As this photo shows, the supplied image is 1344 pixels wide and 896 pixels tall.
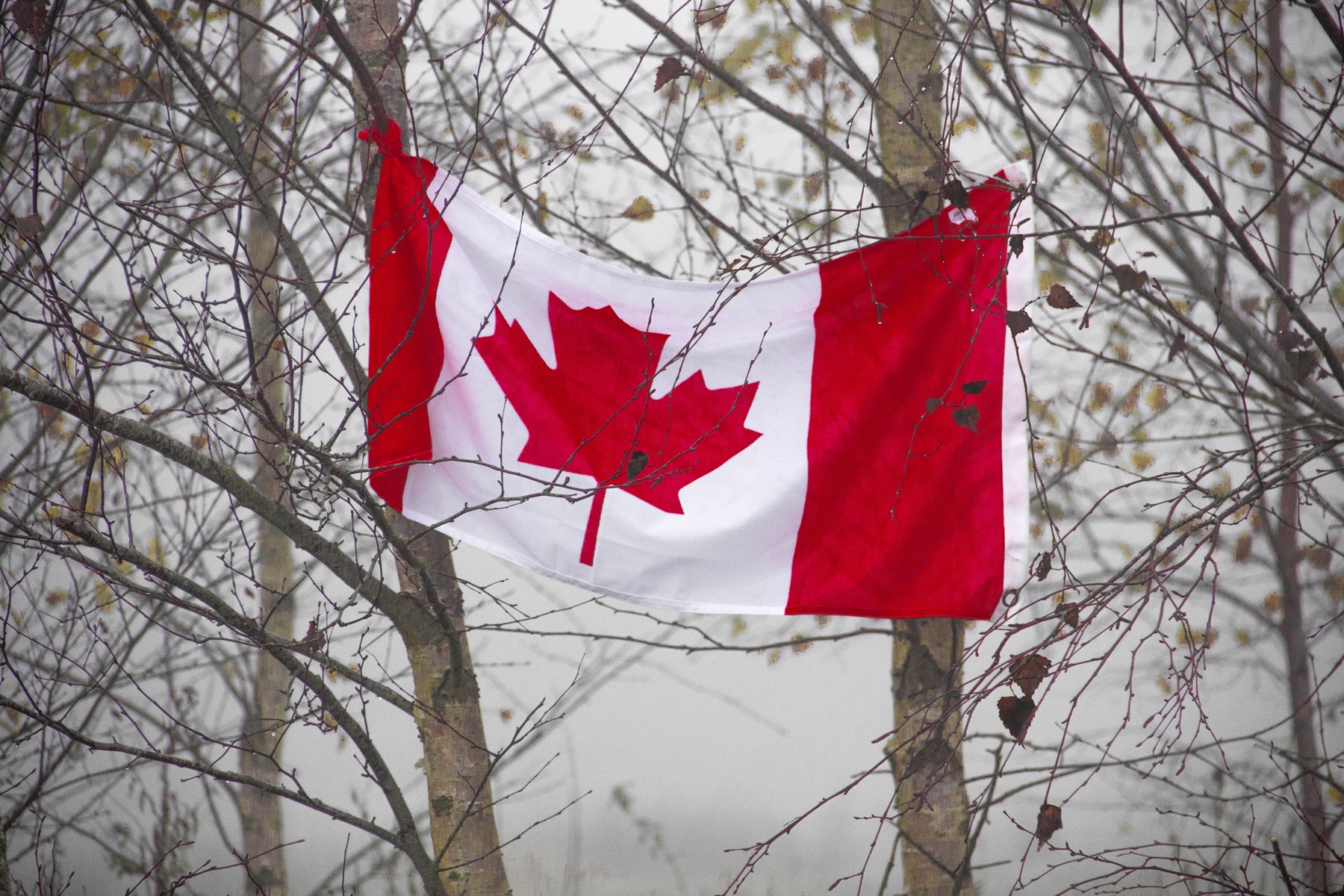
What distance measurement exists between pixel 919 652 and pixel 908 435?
53 cm

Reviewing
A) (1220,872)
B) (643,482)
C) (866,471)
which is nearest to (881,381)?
(866,471)

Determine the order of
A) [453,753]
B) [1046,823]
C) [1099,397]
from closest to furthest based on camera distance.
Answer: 1. [1046,823]
2. [453,753]
3. [1099,397]

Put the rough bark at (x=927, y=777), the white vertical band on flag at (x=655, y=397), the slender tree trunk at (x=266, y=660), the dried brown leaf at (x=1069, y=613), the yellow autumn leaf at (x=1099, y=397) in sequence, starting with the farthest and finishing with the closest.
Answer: the slender tree trunk at (x=266, y=660) → the yellow autumn leaf at (x=1099, y=397) → the rough bark at (x=927, y=777) → the white vertical band on flag at (x=655, y=397) → the dried brown leaf at (x=1069, y=613)

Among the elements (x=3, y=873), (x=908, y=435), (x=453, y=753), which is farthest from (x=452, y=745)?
(x=908, y=435)

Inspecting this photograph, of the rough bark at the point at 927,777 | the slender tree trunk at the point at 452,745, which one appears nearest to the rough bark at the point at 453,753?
the slender tree trunk at the point at 452,745

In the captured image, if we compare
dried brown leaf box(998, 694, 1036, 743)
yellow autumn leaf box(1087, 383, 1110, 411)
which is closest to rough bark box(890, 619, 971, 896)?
dried brown leaf box(998, 694, 1036, 743)

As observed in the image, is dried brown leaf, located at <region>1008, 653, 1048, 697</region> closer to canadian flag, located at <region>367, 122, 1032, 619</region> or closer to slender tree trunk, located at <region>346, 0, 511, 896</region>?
canadian flag, located at <region>367, 122, 1032, 619</region>

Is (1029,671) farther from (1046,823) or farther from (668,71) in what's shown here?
(668,71)

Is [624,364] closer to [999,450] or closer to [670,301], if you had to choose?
→ [670,301]

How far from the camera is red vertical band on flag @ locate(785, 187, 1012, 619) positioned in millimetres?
1800

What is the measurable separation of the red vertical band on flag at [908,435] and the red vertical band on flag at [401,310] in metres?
A: 0.79

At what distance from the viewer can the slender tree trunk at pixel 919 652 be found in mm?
2031

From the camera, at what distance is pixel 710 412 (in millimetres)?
2002

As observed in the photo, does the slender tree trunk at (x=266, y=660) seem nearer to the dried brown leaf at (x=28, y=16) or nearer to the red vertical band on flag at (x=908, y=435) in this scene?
the dried brown leaf at (x=28, y=16)
